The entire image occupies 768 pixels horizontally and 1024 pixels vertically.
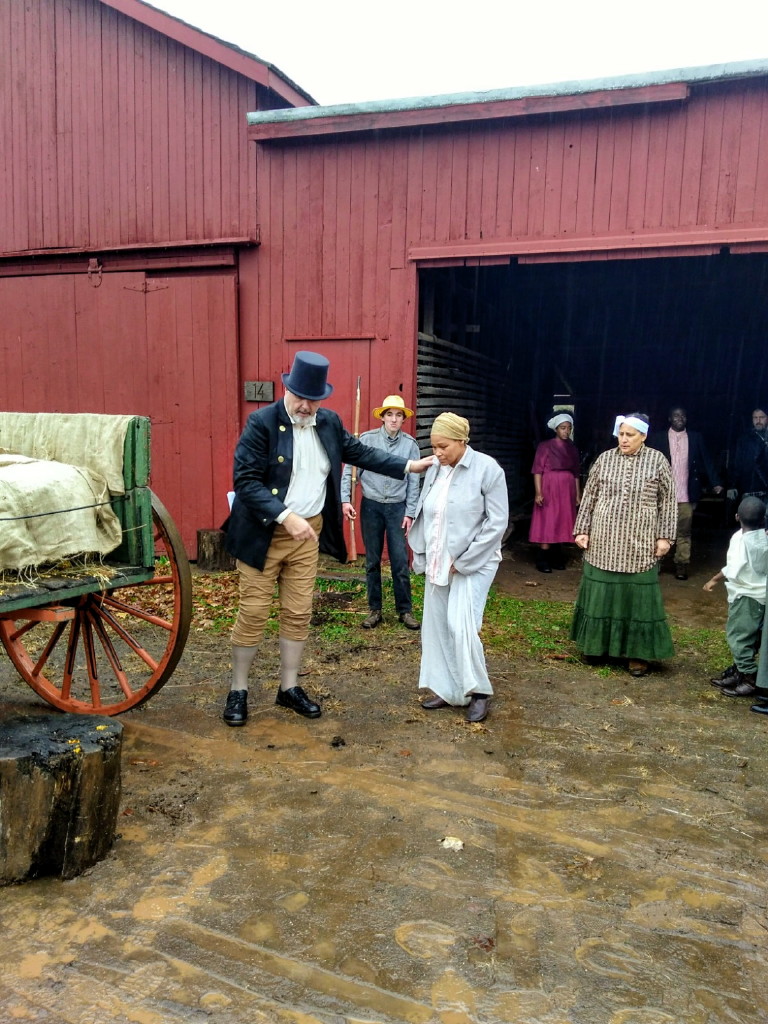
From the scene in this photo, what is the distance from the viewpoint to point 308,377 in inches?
159

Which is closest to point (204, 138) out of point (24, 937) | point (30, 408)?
point (30, 408)

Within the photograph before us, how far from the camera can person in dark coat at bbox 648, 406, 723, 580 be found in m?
8.55

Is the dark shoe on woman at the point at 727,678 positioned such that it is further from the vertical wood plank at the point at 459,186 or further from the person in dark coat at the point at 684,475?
the vertical wood plank at the point at 459,186

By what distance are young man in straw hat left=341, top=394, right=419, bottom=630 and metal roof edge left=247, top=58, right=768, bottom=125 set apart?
324 centimetres

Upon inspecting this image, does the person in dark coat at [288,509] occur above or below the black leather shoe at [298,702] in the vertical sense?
above

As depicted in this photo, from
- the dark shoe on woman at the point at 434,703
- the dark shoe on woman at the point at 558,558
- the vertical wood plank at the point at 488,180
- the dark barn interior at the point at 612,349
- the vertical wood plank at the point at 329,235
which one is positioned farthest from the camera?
the dark barn interior at the point at 612,349

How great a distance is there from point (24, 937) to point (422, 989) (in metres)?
1.32

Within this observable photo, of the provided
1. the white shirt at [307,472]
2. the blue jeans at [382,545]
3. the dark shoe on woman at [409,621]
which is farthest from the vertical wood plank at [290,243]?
the white shirt at [307,472]

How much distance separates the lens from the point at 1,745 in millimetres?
2811

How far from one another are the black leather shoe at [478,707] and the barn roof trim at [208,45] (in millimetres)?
6815

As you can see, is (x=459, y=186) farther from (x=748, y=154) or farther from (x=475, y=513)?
(x=475, y=513)

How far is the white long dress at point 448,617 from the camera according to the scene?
4.38 metres

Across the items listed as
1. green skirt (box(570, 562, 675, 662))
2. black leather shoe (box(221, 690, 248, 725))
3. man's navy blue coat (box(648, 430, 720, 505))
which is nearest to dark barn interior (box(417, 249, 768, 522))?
man's navy blue coat (box(648, 430, 720, 505))

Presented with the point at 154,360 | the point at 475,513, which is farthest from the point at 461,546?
the point at 154,360
